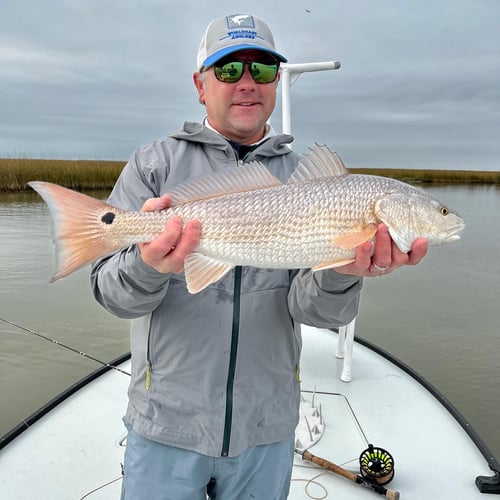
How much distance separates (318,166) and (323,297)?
0.69m

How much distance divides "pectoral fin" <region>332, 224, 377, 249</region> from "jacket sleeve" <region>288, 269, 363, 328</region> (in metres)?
0.14

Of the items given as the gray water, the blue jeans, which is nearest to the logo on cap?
the blue jeans

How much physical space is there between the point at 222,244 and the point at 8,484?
2.65 meters

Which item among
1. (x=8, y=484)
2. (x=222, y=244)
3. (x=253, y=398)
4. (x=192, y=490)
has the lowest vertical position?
(x=8, y=484)

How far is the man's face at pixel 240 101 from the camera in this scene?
2.28 metres

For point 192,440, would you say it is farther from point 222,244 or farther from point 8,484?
point 8,484

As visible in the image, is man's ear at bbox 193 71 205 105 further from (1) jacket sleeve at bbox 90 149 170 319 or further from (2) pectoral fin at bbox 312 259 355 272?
(2) pectoral fin at bbox 312 259 355 272

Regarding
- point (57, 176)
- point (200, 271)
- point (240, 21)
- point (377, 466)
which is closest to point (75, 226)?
point (200, 271)

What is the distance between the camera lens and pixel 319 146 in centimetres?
228

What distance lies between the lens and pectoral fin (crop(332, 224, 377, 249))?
209cm

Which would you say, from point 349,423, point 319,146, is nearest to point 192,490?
point 319,146

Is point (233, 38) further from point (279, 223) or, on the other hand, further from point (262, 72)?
point (279, 223)

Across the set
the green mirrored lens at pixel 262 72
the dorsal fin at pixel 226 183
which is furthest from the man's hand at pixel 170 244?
the green mirrored lens at pixel 262 72

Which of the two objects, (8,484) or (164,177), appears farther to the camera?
(8,484)
